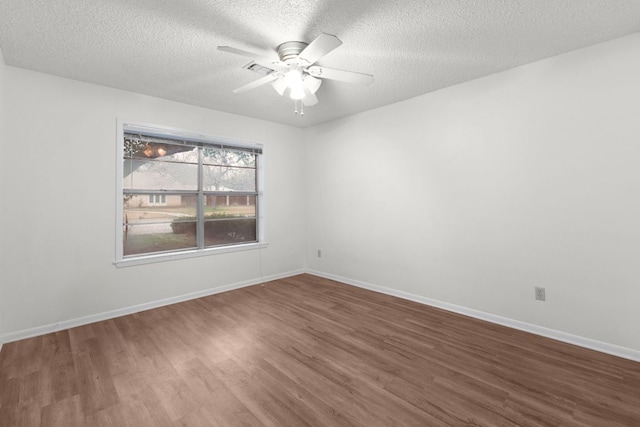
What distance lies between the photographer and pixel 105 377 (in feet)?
6.79

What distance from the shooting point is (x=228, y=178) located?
14.2ft

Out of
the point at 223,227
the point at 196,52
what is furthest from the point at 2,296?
the point at 196,52

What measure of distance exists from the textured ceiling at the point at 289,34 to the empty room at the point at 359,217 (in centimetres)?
2

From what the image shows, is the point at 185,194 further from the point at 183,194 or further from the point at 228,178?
the point at 228,178

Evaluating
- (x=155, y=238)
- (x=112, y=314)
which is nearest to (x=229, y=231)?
(x=155, y=238)

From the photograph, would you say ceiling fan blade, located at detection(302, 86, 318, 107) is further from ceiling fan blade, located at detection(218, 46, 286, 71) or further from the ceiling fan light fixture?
ceiling fan blade, located at detection(218, 46, 286, 71)

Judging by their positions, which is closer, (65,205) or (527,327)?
(527,327)

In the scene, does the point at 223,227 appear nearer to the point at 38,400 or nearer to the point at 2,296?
the point at 2,296

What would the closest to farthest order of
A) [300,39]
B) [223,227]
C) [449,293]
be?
1. [300,39]
2. [449,293]
3. [223,227]

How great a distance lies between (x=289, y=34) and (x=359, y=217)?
264 centimetres

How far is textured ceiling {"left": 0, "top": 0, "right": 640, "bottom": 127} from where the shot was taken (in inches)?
74.7

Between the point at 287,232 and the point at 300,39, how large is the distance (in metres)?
3.15

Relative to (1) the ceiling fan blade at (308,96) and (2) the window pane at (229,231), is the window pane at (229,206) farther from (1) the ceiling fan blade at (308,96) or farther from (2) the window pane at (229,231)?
(1) the ceiling fan blade at (308,96)

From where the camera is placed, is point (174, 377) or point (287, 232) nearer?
point (174, 377)
